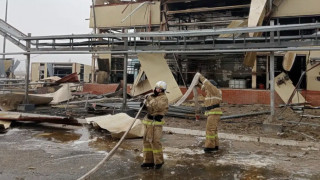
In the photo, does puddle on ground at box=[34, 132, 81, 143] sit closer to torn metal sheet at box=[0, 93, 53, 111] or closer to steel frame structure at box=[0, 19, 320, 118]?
steel frame structure at box=[0, 19, 320, 118]

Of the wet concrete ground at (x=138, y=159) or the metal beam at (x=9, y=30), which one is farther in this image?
the metal beam at (x=9, y=30)

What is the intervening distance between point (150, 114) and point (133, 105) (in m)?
6.53

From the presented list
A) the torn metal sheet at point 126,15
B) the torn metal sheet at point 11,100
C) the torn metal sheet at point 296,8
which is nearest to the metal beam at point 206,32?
the torn metal sheet at point 11,100

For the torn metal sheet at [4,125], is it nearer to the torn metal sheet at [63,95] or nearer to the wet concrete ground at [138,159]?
the wet concrete ground at [138,159]

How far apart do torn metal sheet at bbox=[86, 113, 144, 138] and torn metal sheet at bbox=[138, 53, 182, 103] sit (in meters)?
3.63

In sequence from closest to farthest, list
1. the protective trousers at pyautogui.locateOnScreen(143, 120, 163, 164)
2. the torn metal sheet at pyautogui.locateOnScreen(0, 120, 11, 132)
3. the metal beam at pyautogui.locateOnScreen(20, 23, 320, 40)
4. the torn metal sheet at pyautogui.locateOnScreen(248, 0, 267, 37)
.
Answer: the protective trousers at pyautogui.locateOnScreen(143, 120, 163, 164)
the metal beam at pyautogui.locateOnScreen(20, 23, 320, 40)
the torn metal sheet at pyautogui.locateOnScreen(0, 120, 11, 132)
the torn metal sheet at pyautogui.locateOnScreen(248, 0, 267, 37)

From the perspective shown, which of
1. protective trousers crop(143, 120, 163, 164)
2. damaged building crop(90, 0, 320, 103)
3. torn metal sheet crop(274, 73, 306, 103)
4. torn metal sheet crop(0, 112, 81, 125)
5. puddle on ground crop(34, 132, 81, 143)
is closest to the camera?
protective trousers crop(143, 120, 163, 164)

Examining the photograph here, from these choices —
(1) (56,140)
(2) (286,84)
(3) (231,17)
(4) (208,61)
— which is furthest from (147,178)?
(3) (231,17)

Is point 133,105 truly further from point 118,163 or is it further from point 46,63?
point 46,63

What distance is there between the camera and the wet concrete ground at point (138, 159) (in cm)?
578

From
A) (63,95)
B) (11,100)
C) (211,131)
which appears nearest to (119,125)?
(211,131)

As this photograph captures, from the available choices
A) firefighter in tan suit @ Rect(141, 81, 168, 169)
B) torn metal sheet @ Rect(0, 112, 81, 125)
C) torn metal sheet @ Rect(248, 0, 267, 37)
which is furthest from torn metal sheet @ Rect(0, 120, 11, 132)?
torn metal sheet @ Rect(248, 0, 267, 37)

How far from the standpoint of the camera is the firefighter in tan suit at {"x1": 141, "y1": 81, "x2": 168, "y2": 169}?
20.1 feet

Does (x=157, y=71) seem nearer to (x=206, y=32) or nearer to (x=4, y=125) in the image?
(x=206, y=32)
